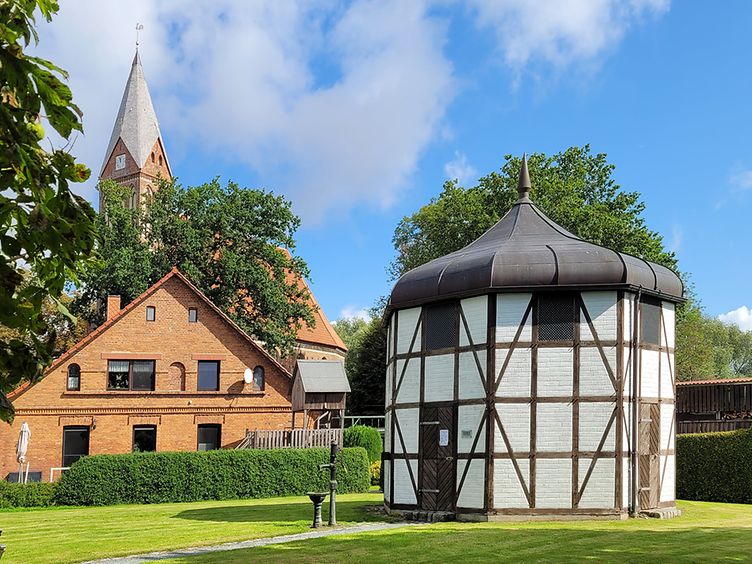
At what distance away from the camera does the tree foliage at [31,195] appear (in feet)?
11.8

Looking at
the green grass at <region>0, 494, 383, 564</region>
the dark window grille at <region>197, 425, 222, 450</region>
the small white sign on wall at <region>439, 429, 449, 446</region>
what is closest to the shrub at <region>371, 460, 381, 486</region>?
the green grass at <region>0, 494, 383, 564</region>

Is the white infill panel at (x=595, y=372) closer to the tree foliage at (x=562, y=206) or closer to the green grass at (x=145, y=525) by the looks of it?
the green grass at (x=145, y=525)

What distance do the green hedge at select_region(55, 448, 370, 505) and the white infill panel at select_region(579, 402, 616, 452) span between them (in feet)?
41.3

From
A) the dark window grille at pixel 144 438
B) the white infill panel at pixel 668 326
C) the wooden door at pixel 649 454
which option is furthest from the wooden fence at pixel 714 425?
the dark window grille at pixel 144 438

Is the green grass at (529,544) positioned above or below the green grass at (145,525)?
above

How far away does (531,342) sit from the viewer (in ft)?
59.8

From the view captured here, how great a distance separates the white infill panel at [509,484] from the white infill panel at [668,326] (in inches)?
185

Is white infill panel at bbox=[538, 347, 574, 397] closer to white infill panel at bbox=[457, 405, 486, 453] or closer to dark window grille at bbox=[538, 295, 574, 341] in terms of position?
dark window grille at bbox=[538, 295, 574, 341]

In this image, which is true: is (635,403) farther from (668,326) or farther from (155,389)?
(155,389)

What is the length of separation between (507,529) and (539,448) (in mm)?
2261

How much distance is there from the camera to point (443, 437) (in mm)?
19094

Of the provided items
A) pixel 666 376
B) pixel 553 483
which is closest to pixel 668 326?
pixel 666 376

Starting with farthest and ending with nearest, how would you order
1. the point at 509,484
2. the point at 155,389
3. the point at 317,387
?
the point at 155,389 → the point at 317,387 → the point at 509,484

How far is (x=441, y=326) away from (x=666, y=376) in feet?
17.3
